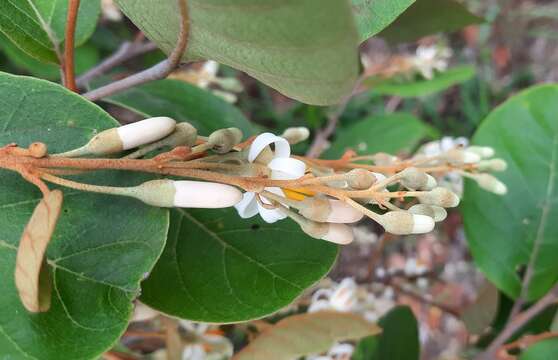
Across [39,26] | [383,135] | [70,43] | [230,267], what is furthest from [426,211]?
[383,135]

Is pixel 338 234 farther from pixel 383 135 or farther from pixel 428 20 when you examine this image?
pixel 383 135

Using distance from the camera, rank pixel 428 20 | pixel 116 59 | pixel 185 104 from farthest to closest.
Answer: pixel 116 59, pixel 428 20, pixel 185 104

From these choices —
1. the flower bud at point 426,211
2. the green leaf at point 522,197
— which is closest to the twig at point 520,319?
the green leaf at point 522,197

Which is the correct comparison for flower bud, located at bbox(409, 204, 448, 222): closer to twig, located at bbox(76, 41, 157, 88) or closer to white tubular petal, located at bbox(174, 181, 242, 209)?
white tubular petal, located at bbox(174, 181, 242, 209)

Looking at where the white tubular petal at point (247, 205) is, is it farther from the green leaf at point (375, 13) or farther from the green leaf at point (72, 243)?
the green leaf at point (375, 13)

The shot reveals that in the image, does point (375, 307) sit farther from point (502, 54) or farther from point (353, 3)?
point (502, 54)

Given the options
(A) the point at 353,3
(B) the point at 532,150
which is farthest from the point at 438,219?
(B) the point at 532,150
